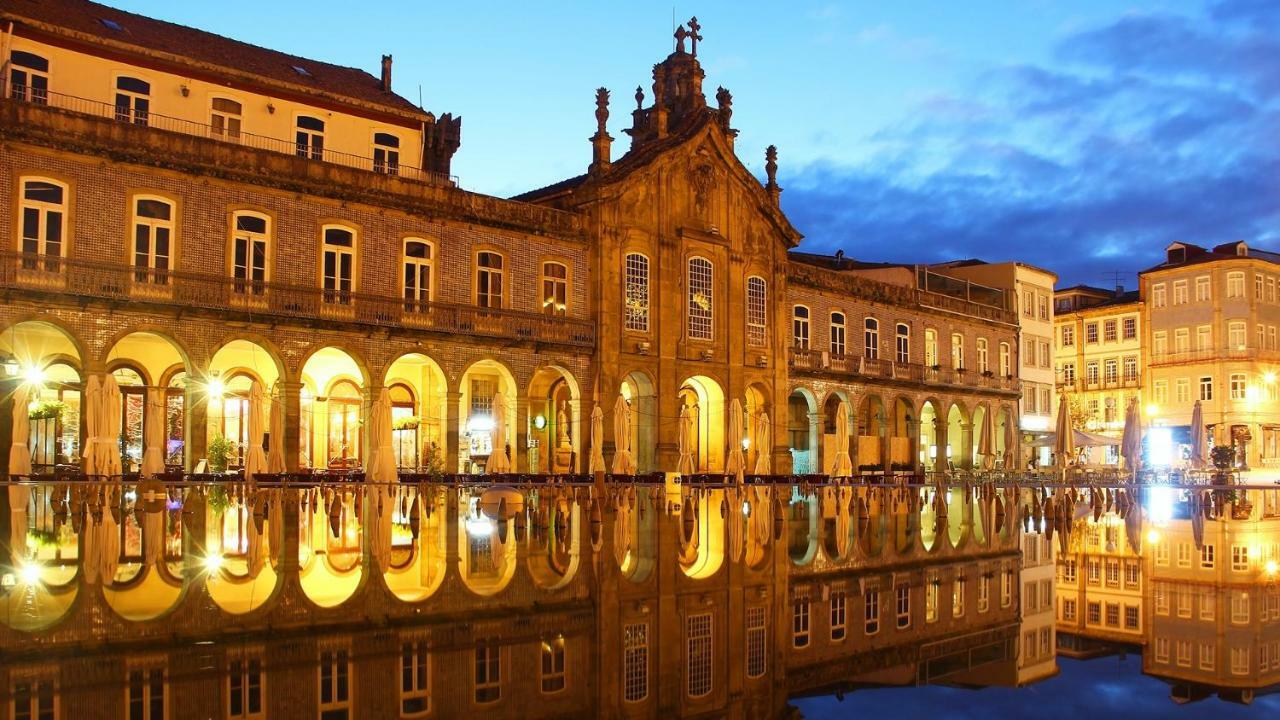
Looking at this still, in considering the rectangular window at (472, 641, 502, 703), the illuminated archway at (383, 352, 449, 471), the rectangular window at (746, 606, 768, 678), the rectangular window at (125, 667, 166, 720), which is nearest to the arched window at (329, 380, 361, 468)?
the illuminated archway at (383, 352, 449, 471)

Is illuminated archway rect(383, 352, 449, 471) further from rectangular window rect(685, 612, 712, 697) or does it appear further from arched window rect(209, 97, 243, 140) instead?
rectangular window rect(685, 612, 712, 697)

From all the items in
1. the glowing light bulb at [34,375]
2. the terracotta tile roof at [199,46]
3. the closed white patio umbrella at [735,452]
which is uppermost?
the terracotta tile roof at [199,46]

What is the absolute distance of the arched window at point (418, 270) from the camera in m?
33.7

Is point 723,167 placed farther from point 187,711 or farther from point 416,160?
point 187,711

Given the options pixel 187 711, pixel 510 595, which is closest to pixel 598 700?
pixel 187 711

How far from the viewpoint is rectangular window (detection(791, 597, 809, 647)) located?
29.2ft

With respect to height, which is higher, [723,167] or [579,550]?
[723,167]

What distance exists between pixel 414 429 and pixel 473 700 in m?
30.0

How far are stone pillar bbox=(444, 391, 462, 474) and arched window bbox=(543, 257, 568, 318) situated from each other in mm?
4937

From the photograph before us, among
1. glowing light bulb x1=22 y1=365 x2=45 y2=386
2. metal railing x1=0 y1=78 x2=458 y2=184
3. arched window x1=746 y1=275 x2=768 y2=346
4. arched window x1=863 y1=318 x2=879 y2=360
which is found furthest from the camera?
arched window x1=863 y1=318 x2=879 y2=360

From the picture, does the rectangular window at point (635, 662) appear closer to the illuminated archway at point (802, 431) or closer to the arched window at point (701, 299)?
the arched window at point (701, 299)

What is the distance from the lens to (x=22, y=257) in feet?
86.2

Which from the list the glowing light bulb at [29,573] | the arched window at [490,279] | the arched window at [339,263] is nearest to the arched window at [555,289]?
the arched window at [490,279]

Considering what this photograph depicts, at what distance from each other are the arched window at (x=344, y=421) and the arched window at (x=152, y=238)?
7464 millimetres
